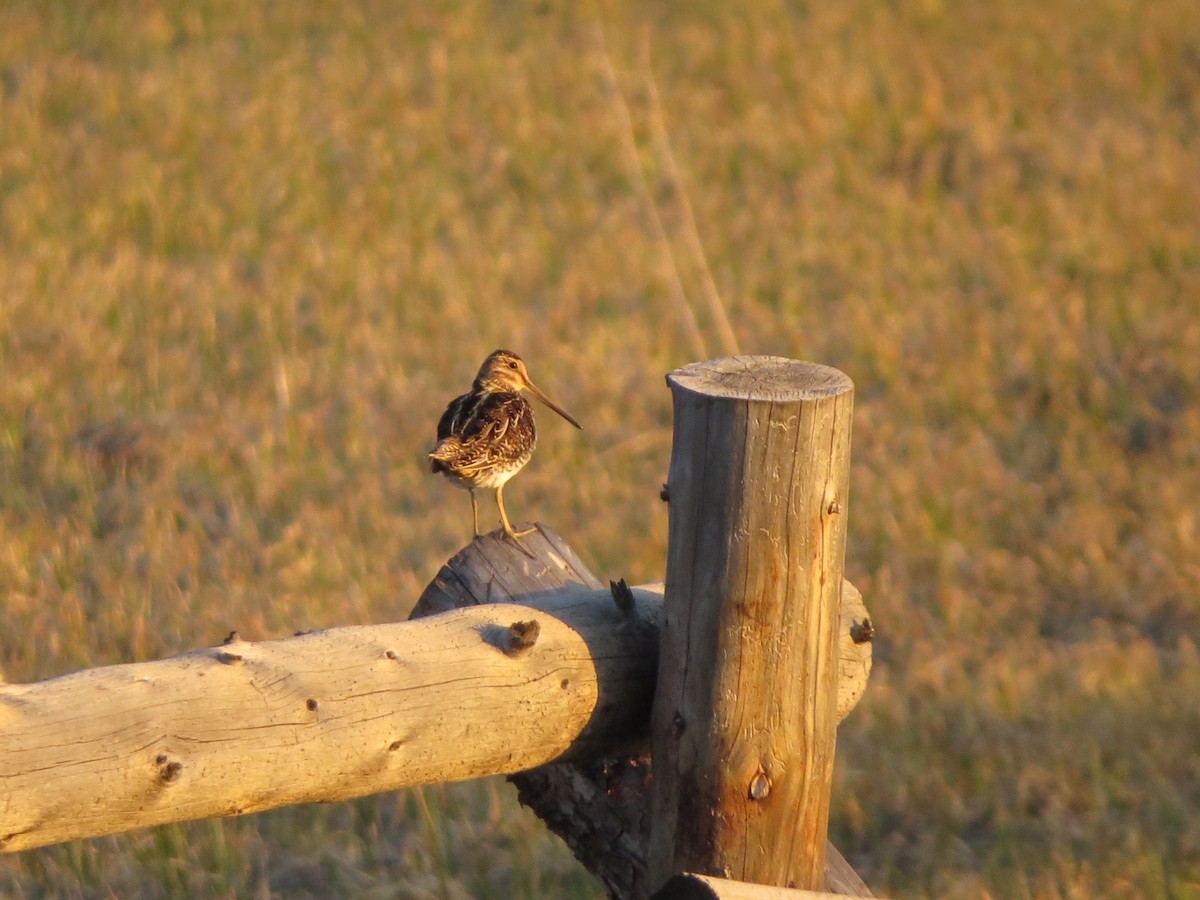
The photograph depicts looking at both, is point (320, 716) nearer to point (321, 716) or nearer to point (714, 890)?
point (321, 716)

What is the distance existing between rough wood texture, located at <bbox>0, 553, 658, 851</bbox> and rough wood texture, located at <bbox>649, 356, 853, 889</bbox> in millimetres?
181

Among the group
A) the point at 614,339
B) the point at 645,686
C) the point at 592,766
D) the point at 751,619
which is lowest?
the point at 592,766

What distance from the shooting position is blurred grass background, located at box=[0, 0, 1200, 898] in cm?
609

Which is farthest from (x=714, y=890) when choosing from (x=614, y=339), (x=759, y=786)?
(x=614, y=339)

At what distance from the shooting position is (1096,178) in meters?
13.2

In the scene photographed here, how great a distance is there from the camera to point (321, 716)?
3.09 meters

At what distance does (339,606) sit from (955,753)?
107 inches

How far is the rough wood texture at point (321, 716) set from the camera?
9.16ft

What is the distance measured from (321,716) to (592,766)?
100cm

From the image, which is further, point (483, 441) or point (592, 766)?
point (483, 441)

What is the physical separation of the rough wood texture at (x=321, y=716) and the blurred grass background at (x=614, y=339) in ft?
7.09

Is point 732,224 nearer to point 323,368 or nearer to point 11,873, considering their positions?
point 323,368

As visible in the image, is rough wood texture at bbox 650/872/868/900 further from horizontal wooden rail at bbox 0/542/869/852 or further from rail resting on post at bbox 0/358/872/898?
horizontal wooden rail at bbox 0/542/869/852

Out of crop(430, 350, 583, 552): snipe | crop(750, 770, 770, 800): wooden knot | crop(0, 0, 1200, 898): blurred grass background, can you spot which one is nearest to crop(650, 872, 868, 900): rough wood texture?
crop(750, 770, 770, 800): wooden knot
